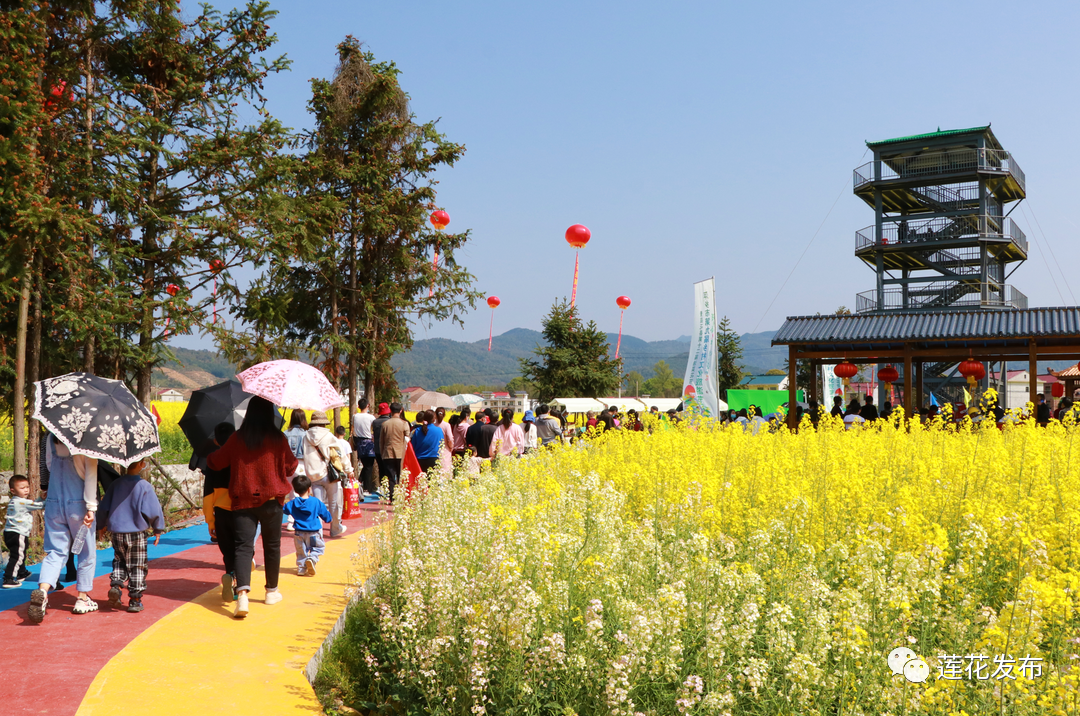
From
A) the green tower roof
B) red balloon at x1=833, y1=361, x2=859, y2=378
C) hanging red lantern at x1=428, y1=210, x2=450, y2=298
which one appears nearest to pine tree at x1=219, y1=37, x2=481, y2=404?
hanging red lantern at x1=428, y1=210, x2=450, y2=298

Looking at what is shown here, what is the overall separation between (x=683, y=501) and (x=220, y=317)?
8638 mm

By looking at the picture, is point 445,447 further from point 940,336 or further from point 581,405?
point 581,405

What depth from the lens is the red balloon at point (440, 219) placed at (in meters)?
18.5

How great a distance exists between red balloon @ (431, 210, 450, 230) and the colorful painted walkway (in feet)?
40.6

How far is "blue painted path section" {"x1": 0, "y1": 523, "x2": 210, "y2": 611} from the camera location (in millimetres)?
6543

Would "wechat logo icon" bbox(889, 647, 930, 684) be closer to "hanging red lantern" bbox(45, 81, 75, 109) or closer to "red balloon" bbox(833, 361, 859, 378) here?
"hanging red lantern" bbox(45, 81, 75, 109)

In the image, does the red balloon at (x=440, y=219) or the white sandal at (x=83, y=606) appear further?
the red balloon at (x=440, y=219)

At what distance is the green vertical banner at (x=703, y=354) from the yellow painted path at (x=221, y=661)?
38.4 feet

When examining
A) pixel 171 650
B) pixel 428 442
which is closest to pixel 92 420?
pixel 171 650

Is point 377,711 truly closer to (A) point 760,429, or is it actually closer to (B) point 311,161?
(A) point 760,429

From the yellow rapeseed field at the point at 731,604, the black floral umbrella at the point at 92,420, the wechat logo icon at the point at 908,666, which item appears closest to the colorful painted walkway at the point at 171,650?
the yellow rapeseed field at the point at 731,604

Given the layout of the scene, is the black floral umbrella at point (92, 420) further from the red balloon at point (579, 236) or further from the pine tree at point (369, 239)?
the red balloon at point (579, 236)

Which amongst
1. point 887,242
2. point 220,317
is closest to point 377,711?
point 220,317

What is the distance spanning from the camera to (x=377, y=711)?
488cm
